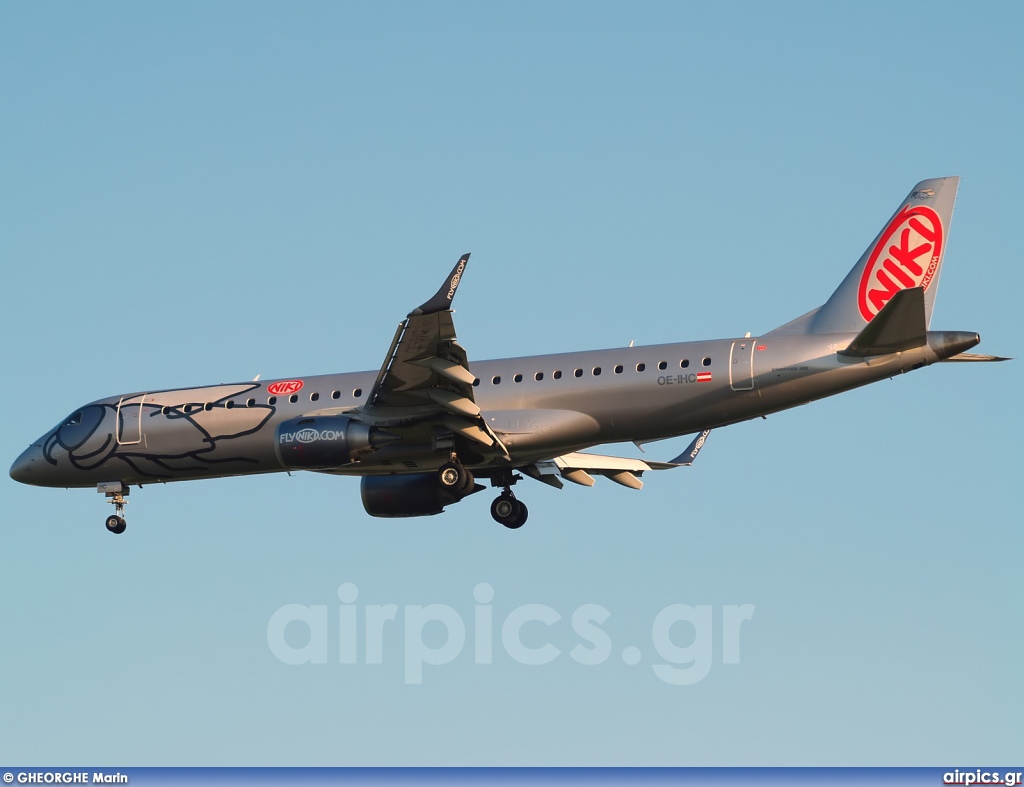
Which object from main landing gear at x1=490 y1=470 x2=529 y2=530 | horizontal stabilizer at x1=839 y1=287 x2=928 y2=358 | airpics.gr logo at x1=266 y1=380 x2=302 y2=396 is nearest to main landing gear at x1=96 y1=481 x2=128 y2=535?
airpics.gr logo at x1=266 y1=380 x2=302 y2=396

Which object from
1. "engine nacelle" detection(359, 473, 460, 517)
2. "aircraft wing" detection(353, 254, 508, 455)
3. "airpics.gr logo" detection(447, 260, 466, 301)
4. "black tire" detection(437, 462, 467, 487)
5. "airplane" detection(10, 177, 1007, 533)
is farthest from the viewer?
"engine nacelle" detection(359, 473, 460, 517)

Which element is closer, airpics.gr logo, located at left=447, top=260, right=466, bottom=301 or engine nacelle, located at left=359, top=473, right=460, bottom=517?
airpics.gr logo, located at left=447, top=260, right=466, bottom=301

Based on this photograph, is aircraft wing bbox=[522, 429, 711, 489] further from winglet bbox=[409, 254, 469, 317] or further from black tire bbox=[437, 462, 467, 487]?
winglet bbox=[409, 254, 469, 317]

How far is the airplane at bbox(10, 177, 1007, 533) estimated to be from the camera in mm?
32156

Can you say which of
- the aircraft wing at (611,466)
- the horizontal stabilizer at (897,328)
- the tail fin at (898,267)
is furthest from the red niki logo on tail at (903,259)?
the aircraft wing at (611,466)

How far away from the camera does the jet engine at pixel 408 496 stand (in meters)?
38.8

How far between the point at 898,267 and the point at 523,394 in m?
9.11

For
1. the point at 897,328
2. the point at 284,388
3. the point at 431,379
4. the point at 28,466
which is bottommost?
the point at 897,328

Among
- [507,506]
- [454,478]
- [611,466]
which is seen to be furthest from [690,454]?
[454,478]

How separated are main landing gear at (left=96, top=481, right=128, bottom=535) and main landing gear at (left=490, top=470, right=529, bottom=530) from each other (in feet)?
32.2

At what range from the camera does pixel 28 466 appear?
132 ft

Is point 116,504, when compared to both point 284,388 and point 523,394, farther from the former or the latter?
point 523,394

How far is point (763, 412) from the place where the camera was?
109 ft

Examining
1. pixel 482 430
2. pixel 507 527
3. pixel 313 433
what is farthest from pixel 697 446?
pixel 313 433
